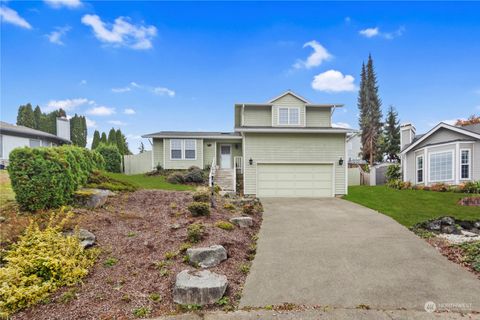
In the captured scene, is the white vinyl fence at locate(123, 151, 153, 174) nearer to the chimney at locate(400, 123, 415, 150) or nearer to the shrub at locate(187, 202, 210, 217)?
the shrub at locate(187, 202, 210, 217)

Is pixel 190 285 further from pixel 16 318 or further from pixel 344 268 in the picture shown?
pixel 344 268

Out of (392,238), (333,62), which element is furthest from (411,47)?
(392,238)

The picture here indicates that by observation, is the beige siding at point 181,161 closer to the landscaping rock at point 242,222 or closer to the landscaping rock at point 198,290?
the landscaping rock at point 242,222

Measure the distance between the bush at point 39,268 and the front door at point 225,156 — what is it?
1520 cm

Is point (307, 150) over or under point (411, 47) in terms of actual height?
under

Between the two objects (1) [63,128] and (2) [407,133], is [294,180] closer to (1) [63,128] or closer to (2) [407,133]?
(2) [407,133]

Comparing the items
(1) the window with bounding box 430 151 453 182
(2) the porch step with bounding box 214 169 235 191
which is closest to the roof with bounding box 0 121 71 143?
(2) the porch step with bounding box 214 169 235 191

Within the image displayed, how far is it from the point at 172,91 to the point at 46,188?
39.1 feet

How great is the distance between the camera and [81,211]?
7031mm

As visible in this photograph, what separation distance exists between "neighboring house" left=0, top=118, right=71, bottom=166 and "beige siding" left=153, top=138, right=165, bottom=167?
9.88 m

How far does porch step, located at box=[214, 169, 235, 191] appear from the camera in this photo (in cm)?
→ 1512

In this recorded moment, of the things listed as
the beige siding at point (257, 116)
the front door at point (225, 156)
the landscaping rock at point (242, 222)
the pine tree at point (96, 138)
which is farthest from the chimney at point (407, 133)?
the pine tree at point (96, 138)

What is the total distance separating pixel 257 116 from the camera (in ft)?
58.2

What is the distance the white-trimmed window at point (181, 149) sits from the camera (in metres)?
19.5
